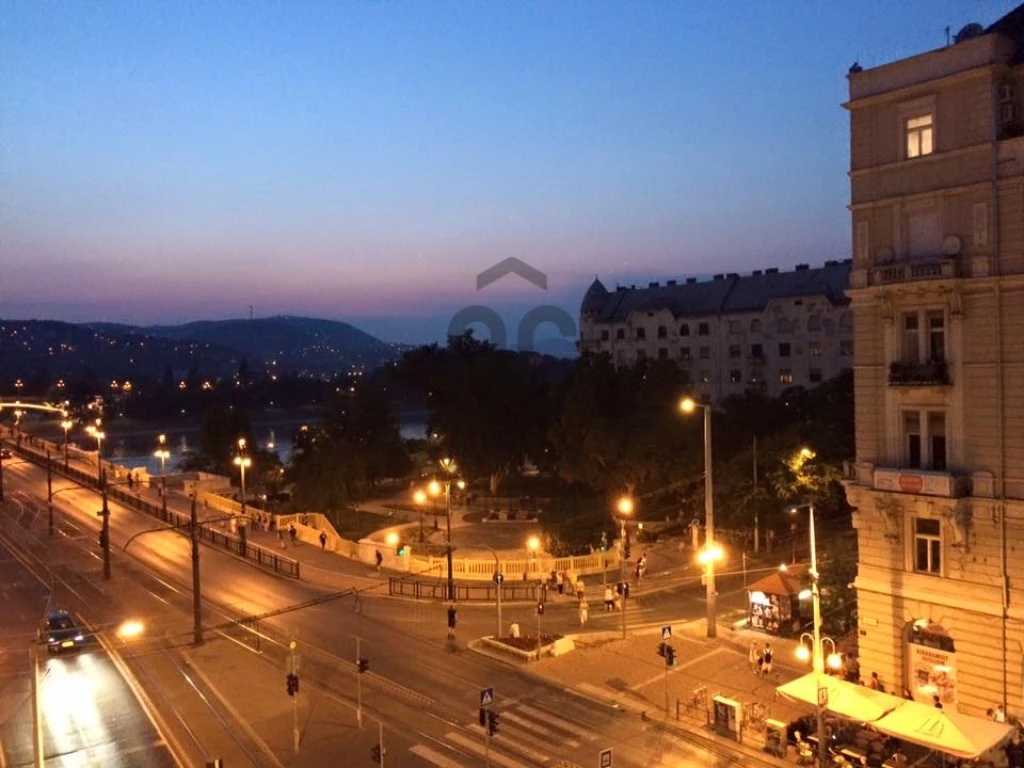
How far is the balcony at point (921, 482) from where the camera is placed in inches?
920

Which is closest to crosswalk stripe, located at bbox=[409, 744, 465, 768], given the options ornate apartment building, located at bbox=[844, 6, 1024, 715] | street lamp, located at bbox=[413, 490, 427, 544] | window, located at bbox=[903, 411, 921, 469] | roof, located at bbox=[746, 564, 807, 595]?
ornate apartment building, located at bbox=[844, 6, 1024, 715]

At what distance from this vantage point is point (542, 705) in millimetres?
26219

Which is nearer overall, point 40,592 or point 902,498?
point 902,498

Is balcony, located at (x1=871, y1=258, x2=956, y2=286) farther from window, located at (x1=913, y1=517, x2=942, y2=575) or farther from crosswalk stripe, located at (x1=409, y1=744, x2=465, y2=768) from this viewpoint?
crosswalk stripe, located at (x1=409, y1=744, x2=465, y2=768)

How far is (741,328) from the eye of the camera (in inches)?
3789

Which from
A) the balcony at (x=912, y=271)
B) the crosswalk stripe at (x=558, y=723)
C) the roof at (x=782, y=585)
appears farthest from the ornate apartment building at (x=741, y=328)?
the crosswalk stripe at (x=558, y=723)

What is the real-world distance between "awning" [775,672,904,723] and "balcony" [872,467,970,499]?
5.49 meters

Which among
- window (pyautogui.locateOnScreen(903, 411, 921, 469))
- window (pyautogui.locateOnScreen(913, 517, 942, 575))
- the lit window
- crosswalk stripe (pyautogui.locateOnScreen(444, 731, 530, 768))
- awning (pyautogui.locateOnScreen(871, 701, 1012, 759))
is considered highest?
the lit window

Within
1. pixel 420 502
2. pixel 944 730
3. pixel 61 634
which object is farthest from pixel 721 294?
pixel 944 730

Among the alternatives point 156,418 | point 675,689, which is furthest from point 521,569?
point 156,418

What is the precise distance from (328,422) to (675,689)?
4709cm

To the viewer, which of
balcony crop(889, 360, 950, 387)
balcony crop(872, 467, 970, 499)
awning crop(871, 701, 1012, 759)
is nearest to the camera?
awning crop(871, 701, 1012, 759)

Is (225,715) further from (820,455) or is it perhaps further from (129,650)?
(820,455)

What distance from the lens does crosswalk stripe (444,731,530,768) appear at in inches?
862
